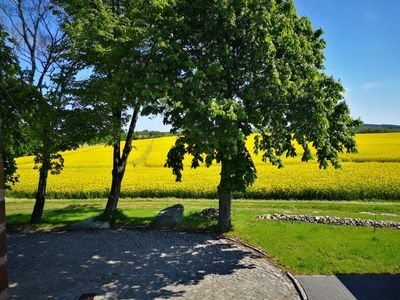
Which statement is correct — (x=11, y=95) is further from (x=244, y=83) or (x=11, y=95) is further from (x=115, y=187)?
(x=244, y=83)

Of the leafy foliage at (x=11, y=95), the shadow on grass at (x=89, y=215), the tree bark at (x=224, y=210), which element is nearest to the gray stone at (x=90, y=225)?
the shadow on grass at (x=89, y=215)

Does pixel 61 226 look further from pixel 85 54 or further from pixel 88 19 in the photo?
pixel 88 19

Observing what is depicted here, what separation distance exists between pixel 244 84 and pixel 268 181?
15937 mm

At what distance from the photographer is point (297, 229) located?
17.9 meters

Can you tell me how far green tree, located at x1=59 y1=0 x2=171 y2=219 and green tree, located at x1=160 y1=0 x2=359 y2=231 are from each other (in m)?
0.94

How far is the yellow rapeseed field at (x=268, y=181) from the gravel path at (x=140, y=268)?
37.1 ft

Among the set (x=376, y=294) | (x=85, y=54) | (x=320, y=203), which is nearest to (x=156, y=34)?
(x=85, y=54)

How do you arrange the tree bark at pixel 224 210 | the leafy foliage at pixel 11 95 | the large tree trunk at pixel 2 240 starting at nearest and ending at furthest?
the large tree trunk at pixel 2 240
the leafy foliage at pixel 11 95
the tree bark at pixel 224 210

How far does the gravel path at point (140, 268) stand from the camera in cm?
1156

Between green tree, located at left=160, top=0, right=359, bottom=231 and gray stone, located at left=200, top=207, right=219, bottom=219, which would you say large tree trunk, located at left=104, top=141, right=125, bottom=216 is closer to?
gray stone, located at left=200, top=207, right=219, bottom=219

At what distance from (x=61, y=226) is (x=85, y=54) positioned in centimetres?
874

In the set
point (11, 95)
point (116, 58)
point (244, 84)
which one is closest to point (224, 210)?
point (244, 84)

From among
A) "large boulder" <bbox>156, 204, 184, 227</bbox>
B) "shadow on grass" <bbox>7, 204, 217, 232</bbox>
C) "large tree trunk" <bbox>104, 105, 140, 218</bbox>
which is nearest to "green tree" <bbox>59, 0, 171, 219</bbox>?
"large tree trunk" <bbox>104, 105, 140, 218</bbox>

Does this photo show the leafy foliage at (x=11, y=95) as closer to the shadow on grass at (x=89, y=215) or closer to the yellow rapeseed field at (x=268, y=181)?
the shadow on grass at (x=89, y=215)
